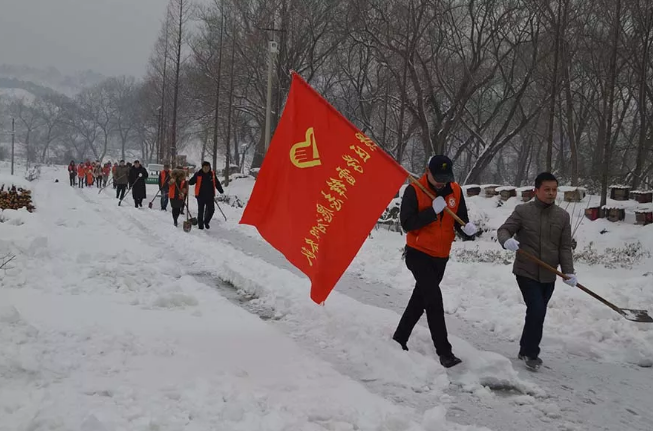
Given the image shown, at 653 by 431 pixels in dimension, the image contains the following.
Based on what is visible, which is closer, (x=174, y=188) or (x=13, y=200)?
(x=13, y=200)

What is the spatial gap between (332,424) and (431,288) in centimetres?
171

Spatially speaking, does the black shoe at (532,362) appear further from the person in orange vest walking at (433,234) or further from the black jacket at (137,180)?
the black jacket at (137,180)

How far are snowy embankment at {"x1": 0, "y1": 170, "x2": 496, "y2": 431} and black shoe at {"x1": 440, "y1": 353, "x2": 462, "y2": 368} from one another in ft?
0.27

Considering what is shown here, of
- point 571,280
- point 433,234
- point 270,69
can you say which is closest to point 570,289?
point 571,280

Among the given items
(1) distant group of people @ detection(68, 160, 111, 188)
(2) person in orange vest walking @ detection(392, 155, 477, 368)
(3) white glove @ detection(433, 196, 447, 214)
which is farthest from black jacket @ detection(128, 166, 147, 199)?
(3) white glove @ detection(433, 196, 447, 214)

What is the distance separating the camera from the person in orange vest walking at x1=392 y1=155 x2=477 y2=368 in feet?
14.9

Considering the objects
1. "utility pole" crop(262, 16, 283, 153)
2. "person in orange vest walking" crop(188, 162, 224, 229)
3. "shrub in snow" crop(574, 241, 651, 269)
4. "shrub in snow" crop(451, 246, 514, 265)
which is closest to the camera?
"shrub in snow" crop(451, 246, 514, 265)

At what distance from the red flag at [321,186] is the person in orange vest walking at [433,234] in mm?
246

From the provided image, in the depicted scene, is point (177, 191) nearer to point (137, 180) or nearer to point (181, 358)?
point (137, 180)

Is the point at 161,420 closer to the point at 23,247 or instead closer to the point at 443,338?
the point at 443,338

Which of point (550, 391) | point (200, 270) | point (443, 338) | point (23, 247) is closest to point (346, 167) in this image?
point (443, 338)

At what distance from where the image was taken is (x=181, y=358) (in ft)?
14.0

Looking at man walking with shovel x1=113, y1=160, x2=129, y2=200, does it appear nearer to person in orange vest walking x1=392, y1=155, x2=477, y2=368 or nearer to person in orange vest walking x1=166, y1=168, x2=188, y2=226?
person in orange vest walking x1=166, y1=168, x2=188, y2=226

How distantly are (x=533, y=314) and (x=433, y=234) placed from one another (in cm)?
125
